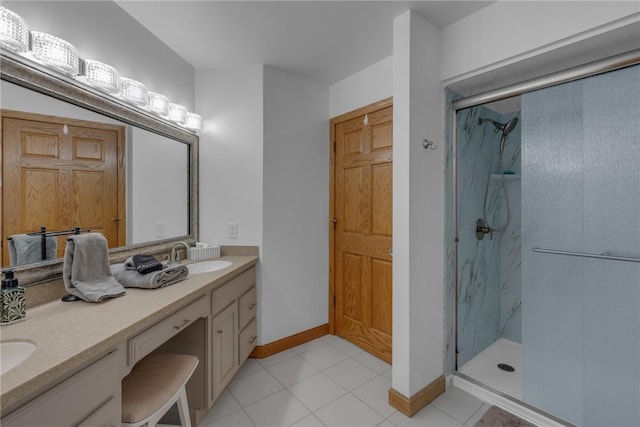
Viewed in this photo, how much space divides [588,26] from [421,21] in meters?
0.82

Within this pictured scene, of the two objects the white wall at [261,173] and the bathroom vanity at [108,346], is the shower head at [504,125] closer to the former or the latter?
the white wall at [261,173]

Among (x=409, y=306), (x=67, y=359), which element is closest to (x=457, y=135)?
(x=409, y=306)

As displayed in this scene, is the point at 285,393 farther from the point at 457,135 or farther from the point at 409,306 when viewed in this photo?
the point at 457,135

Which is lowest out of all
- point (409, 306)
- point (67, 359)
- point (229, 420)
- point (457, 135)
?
point (229, 420)

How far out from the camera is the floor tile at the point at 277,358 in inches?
90.4

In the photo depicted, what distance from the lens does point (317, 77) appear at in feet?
8.60

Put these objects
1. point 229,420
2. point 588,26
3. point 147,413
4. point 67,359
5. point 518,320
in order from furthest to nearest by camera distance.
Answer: point 518,320
point 229,420
point 588,26
point 147,413
point 67,359

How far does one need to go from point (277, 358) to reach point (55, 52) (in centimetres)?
235

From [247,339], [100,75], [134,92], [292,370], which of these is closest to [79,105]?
[100,75]

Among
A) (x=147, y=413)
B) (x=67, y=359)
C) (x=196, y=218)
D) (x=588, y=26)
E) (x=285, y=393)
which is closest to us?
(x=67, y=359)

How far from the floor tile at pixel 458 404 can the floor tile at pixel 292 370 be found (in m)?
0.89

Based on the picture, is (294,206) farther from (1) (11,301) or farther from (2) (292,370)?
(1) (11,301)

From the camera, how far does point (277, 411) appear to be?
1.75 meters

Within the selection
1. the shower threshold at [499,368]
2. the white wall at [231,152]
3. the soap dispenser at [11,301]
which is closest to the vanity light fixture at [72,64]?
the white wall at [231,152]
